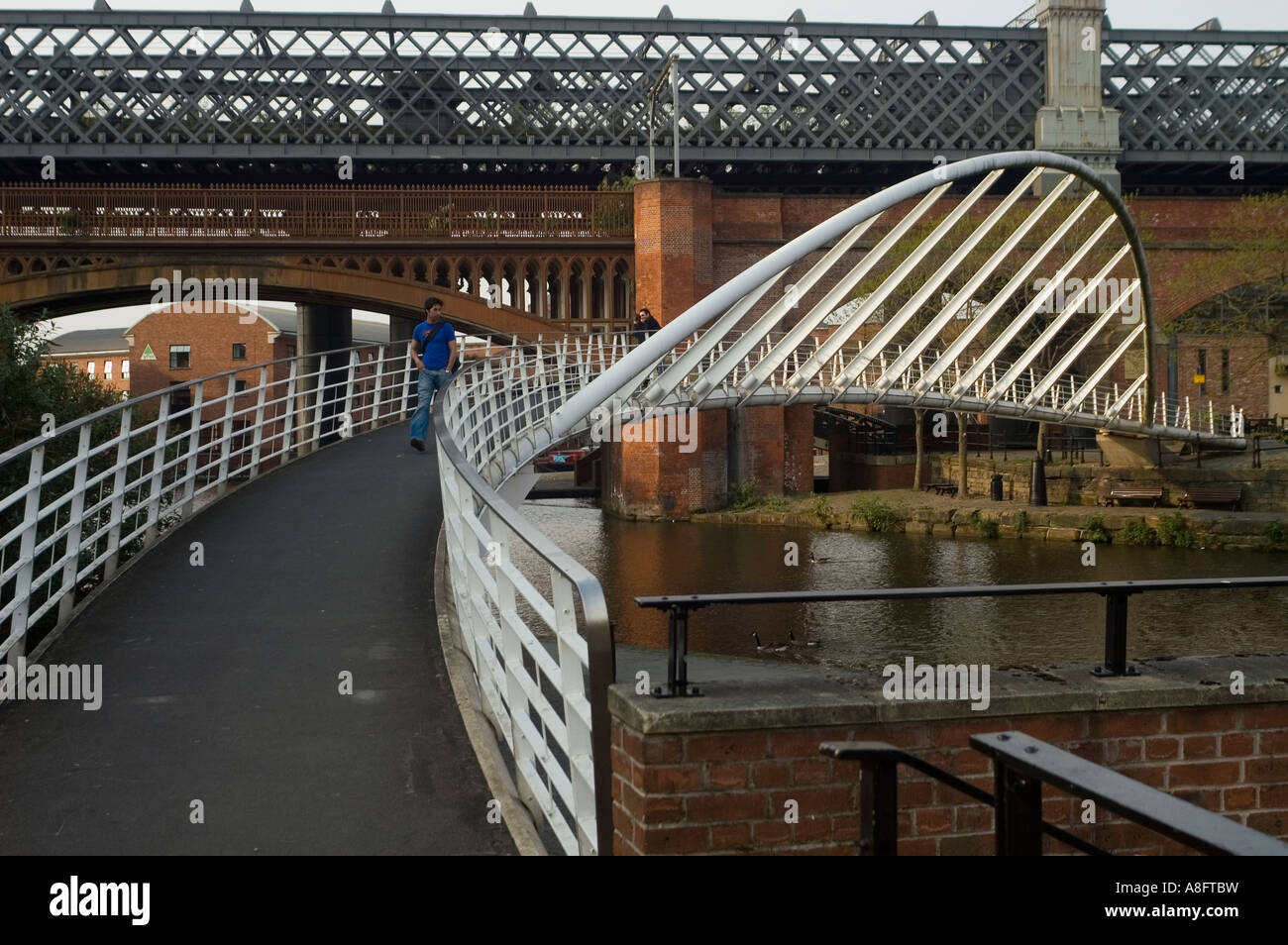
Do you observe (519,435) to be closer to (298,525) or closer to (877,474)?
(298,525)

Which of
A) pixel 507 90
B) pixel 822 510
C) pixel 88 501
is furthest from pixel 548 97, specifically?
pixel 88 501

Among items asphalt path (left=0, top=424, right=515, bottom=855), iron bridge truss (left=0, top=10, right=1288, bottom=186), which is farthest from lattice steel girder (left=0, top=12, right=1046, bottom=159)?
asphalt path (left=0, top=424, right=515, bottom=855)

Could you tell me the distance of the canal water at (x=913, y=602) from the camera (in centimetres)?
2053

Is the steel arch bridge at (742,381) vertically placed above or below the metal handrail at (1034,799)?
above

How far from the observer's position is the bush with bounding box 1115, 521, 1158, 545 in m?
30.6

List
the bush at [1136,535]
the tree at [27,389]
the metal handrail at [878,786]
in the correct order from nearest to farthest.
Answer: the metal handrail at [878,786], the tree at [27,389], the bush at [1136,535]

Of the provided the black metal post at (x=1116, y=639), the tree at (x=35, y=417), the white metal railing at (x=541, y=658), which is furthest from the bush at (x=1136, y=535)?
the black metal post at (x=1116, y=639)

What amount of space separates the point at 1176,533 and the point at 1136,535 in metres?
0.86

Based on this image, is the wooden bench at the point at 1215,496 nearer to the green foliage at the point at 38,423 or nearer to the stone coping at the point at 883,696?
the green foliage at the point at 38,423

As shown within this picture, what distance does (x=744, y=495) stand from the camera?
124 feet

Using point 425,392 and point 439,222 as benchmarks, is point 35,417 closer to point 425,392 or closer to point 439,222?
point 425,392

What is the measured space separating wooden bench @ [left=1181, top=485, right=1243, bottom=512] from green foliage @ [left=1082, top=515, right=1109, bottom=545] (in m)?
3.56

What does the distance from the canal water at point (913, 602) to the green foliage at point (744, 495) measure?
57.7 inches
